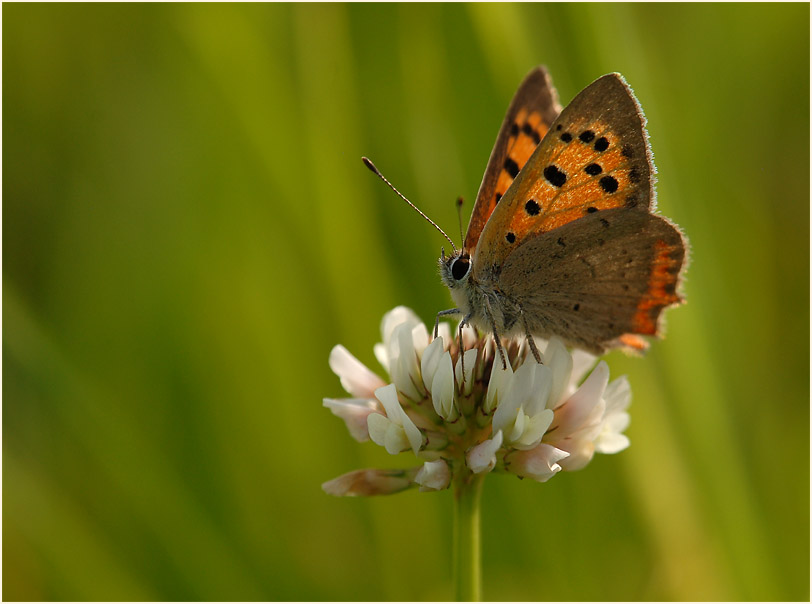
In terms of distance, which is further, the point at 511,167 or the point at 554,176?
the point at 511,167

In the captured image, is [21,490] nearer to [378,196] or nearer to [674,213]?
[378,196]

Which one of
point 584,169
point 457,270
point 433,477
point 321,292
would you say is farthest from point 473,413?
point 321,292

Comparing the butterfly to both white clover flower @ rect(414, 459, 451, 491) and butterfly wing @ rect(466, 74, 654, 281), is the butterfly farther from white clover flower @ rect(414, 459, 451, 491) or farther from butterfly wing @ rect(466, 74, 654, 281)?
white clover flower @ rect(414, 459, 451, 491)

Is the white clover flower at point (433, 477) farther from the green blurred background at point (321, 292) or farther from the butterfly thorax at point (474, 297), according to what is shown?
the green blurred background at point (321, 292)

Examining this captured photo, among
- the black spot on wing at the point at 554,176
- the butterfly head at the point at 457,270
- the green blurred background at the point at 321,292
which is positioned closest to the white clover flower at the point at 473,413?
the butterfly head at the point at 457,270

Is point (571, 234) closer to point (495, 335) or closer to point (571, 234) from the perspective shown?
point (571, 234)

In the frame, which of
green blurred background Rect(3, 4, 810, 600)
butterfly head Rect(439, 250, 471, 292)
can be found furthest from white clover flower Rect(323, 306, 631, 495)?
green blurred background Rect(3, 4, 810, 600)

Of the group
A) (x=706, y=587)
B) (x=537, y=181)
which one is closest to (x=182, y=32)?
(x=537, y=181)
